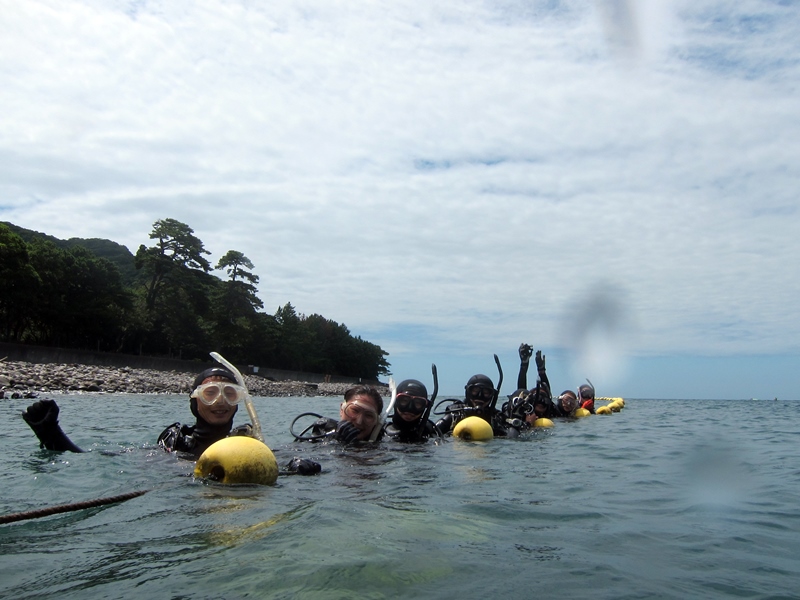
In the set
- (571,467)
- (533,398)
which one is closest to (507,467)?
(571,467)

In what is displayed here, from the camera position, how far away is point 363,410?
859 centimetres

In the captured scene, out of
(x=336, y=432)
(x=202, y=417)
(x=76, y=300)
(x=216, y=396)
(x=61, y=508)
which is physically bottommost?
(x=61, y=508)

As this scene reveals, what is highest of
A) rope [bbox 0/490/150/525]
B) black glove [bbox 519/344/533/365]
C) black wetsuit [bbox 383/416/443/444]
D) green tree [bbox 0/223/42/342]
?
green tree [bbox 0/223/42/342]

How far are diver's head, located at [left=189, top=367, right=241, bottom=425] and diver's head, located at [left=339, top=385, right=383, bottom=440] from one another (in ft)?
6.02

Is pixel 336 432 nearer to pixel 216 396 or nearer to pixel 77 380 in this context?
pixel 216 396

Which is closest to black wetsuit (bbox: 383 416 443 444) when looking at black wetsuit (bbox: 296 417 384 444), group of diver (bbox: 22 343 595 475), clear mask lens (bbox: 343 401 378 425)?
group of diver (bbox: 22 343 595 475)

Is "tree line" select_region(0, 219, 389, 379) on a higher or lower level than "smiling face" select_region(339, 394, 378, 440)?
higher

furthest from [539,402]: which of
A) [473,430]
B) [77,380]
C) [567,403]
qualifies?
[77,380]

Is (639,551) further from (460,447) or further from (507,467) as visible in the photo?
(460,447)

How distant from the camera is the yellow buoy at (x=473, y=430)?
10.4 meters

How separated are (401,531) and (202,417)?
3624 millimetres

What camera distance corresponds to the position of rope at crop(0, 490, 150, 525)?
3801mm

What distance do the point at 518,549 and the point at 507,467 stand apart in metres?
3.91

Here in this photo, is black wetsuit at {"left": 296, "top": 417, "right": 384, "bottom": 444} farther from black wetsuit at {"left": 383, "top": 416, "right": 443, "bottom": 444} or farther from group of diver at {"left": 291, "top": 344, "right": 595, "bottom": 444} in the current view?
black wetsuit at {"left": 383, "top": 416, "right": 443, "bottom": 444}
